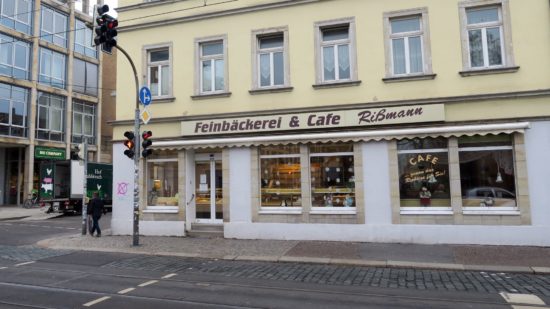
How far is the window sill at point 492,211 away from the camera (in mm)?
11270

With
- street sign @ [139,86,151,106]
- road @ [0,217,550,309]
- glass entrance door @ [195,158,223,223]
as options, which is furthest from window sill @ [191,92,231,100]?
road @ [0,217,550,309]

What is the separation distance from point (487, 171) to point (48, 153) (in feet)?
103

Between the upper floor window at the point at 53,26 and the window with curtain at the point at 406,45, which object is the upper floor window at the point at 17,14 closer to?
the upper floor window at the point at 53,26

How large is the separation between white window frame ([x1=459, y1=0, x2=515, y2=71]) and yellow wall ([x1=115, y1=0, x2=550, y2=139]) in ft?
0.44

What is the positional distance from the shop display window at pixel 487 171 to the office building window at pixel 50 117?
30.9 meters

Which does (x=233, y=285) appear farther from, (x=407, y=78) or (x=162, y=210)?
(x=407, y=78)

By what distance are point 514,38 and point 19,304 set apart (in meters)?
12.6

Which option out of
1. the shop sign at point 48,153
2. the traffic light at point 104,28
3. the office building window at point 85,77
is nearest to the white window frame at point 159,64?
the traffic light at point 104,28

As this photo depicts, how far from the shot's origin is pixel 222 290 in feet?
24.3

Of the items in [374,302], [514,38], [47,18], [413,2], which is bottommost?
[374,302]

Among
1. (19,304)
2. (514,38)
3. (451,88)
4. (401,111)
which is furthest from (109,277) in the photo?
(514,38)

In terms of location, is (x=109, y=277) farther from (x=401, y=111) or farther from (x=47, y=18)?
(x=47, y=18)

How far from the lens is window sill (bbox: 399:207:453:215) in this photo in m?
11.8

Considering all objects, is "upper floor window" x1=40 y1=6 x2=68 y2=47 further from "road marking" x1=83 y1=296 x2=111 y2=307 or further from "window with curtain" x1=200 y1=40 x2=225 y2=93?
"road marking" x1=83 y1=296 x2=111 y2=307
